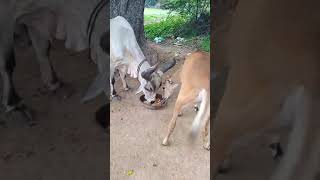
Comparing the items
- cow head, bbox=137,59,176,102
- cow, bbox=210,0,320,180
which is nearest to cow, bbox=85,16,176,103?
cow head, bbox=137,59,176,102

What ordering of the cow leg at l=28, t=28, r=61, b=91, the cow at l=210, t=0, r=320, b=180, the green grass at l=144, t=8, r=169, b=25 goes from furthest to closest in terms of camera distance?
the green grass at l=144, t=8, r=169, b=25
the cow leg at l=28, t=28, r=61, b=91
the cow at l=210, t=0, r=320, b=180

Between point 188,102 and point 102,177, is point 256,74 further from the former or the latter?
point 102,177

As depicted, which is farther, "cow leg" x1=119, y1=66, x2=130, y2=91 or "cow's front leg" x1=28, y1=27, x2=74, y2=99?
"cow leg" x1=119, y1=66, x2=130, y2=91

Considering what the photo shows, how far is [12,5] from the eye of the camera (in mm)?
1015

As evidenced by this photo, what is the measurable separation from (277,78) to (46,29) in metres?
0.58

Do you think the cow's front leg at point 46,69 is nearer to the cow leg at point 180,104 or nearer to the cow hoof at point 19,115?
the cow hoof at point 19,115

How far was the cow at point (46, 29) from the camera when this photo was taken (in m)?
1.03

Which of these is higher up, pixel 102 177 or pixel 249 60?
pixel 249 60

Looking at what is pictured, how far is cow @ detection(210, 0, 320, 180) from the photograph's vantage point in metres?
0.95

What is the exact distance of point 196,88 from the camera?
117 centimetres

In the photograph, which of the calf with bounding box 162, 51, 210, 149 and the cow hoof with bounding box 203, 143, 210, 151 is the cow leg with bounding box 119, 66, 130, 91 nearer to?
the calf with bounding box 162, 51, 210, 149

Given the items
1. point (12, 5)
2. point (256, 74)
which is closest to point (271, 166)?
point (256, 74)

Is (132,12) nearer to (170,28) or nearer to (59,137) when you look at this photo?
(170,28)

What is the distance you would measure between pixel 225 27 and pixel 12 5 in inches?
20.3
